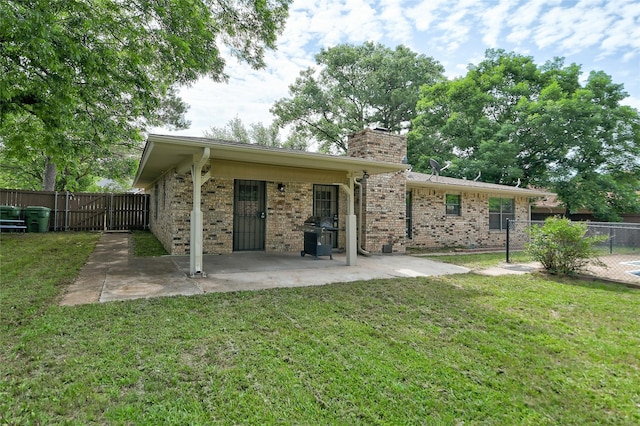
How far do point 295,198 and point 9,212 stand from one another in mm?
11323

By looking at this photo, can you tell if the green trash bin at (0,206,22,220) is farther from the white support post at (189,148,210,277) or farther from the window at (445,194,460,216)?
the window at (445,194,460,216)

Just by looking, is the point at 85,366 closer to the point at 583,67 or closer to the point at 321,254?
the point at 321,254

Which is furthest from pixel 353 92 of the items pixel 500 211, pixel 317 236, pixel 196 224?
pixel 196 224

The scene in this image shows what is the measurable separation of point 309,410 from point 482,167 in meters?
19.5

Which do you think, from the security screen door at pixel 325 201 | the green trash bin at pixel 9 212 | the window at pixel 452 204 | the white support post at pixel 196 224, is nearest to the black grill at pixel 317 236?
the security screen door at pixel 325 201

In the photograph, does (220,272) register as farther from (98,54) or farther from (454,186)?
(454,186)

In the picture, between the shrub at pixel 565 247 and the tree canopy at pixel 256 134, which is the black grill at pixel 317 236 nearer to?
the shrub at pixel 565 247

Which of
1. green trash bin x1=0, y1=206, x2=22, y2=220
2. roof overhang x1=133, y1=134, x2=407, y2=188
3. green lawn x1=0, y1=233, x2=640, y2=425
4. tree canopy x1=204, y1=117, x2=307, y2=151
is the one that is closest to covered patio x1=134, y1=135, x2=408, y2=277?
roof overhang x1=133, y1=134, x2=407, y2=188

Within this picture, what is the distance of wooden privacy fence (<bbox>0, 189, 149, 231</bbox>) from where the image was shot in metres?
13.9

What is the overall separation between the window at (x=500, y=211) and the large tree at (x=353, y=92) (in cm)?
1262

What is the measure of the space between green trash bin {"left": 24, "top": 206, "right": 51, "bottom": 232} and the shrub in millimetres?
16710

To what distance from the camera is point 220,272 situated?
635 centimetres

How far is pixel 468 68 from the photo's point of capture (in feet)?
73.2

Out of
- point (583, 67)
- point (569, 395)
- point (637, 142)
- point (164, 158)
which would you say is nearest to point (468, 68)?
point (583, 67)
